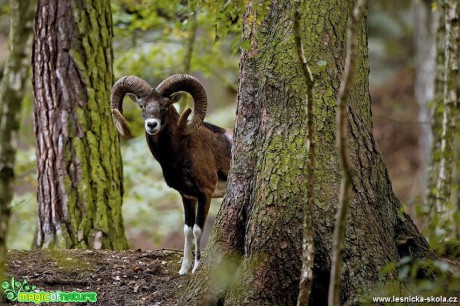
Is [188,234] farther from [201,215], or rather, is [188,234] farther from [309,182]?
[309,182]

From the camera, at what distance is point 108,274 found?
759 centimetres

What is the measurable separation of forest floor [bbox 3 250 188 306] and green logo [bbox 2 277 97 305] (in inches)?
3.1

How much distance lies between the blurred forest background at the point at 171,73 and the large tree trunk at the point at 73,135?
1.27m

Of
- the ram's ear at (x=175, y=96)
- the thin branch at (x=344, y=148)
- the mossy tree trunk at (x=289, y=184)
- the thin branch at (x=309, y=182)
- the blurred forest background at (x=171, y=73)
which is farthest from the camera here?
the blurred forest background at (x=171, y=73)

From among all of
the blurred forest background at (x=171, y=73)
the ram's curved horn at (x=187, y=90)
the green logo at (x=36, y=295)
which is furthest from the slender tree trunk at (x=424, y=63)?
the green logo at (x=36, y=295)

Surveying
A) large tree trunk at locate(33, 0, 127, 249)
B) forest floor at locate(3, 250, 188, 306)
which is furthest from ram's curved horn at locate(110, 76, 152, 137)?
forest floor at locate(3, 250, 188, 306)

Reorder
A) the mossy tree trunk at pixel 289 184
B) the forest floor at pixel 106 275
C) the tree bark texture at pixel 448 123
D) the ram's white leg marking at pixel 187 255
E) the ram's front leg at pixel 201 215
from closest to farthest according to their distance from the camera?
the mossy tree trunk at pixel 289 184
the forest floor at pixel 106 275
the ram's white leg marking at pixel 187 255
the ram's front leg at pixel 201 215
the tree bark texture at pixel 448 123

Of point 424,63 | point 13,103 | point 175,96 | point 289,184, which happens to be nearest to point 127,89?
Result: point 175,96

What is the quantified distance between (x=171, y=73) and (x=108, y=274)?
24.9 ft

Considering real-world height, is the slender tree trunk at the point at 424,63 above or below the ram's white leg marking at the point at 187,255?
above

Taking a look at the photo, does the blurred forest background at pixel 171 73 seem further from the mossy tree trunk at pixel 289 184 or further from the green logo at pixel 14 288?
the green logo at pixel 14 288

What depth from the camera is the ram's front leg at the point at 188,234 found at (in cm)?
792

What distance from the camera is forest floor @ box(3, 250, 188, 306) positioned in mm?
7055

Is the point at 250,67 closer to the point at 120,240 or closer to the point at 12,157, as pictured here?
the point at 12,157
